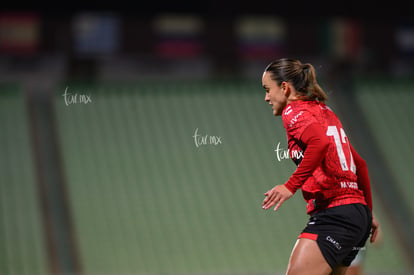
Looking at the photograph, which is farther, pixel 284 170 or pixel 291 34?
pixel 291 34

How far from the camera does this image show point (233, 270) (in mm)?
9711

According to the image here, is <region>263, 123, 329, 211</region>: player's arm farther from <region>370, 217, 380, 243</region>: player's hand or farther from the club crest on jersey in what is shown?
<region>370, 217, 380, 243</region>: player's hand

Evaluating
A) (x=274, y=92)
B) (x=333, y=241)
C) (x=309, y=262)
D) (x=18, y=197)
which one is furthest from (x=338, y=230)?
(x=18, y=197)

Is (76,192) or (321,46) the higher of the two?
(321,46)

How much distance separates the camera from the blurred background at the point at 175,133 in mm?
10078

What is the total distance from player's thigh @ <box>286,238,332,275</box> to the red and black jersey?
0.25 m

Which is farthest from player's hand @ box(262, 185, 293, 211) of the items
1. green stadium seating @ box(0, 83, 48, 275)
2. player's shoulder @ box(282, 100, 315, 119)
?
green stadium seating @ box(0, 83, 48, 275)

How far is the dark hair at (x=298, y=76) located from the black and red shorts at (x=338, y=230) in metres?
0.63

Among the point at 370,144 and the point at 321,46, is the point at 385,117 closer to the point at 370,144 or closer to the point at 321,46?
the point at 370,144

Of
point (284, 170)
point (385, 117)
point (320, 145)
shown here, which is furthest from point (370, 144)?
point (320, 145)

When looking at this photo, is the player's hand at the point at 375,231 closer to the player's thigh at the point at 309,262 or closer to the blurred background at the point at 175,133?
the player's thigh at the point at 309,262

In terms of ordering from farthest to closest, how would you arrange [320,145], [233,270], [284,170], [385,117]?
[385,117] < [284,170] < [233,270] < [320,145]

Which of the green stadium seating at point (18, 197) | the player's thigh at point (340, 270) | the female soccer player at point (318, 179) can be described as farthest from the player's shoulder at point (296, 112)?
the green stadium seating at point (18, 197)

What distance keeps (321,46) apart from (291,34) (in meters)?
0.59
